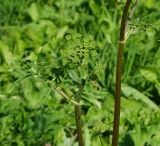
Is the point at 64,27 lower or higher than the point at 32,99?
higher

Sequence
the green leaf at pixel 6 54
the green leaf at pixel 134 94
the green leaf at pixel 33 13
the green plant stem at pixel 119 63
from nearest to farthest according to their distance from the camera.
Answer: the green plant stem at pixel 119 63 → the green leaf at pixel 134 94 → the green leaf at pixel 6 54 → the green leaf at pixel 33 13

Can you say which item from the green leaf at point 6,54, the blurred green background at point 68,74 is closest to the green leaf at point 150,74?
the blurred green background at point 68,74

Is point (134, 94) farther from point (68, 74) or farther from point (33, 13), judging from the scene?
point (33, 13)

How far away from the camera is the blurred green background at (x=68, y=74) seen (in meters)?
2.93

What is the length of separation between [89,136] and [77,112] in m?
0.91

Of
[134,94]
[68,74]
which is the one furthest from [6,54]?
[134,94]

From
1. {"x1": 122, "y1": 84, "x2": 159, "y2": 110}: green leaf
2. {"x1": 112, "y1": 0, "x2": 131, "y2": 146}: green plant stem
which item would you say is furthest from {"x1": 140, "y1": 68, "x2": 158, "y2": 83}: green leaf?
{"x1": 112, "y1": 0, "x2": 131, "y2": 146}: green plant stem

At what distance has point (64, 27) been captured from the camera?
14.0 feet

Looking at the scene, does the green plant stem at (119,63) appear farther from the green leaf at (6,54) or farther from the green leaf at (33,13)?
the green leaf at (33,13)

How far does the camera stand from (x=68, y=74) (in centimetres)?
329

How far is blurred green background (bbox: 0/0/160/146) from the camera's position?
2.93 metres

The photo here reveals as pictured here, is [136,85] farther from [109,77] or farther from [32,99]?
[32,99]

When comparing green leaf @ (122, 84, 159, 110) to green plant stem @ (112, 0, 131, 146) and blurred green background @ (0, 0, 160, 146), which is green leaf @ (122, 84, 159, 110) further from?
green plant stem @ (112, 0, 131, 146)

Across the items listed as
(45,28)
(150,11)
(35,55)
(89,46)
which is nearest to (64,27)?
(45,28)
